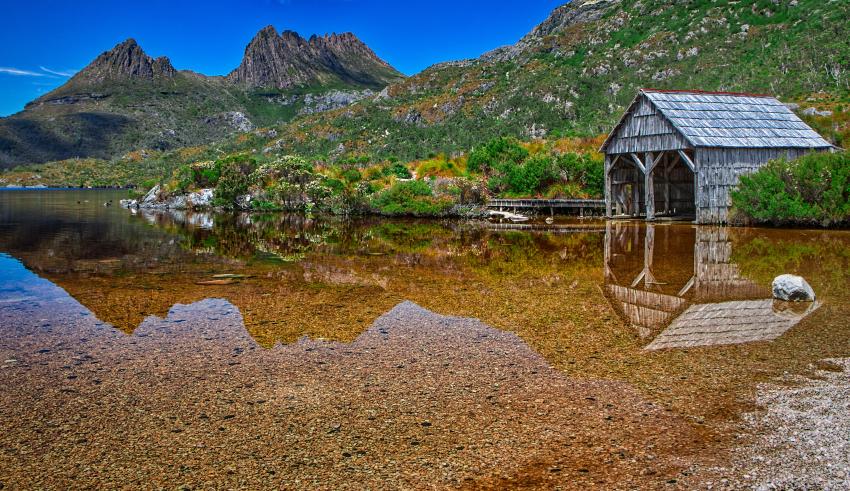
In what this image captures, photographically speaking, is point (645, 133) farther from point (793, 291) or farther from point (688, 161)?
point (793, 291)

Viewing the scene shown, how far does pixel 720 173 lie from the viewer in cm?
2708

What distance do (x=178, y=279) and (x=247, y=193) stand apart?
33.5 metres

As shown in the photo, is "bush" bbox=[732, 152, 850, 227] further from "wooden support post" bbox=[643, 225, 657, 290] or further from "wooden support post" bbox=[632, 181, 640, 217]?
"wooden support post" bbox=[632, 181, 640, 217]

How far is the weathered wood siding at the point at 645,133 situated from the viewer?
28.0m

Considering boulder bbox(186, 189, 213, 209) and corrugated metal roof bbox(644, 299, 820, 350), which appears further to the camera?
boulder bbox(186, 189, 213, 209)

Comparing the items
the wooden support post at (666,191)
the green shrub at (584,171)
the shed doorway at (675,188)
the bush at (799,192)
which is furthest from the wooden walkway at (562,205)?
the bush at (799,192)

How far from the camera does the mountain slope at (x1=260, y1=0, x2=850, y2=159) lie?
57812mm

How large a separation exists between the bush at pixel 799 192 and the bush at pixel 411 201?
1587 cm

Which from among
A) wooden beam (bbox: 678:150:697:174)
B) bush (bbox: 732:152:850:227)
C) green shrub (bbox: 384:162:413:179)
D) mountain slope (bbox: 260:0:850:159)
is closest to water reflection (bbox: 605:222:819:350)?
bush (bbox: 732:152:850:227)

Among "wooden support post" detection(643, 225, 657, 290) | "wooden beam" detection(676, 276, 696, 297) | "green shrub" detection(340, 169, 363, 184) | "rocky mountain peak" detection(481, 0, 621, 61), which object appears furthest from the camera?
"rocky mountain peak" detection(481, 0, 621, 61)

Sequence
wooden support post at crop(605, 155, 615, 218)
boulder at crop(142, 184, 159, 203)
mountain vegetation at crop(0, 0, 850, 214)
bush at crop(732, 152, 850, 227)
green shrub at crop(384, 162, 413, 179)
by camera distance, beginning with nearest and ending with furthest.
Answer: bush at crop(732, 152, 850, 227) → wooden support post at crop(605, 155, 615, 218) → mountain vegetation at crop(0, 0, 850, 214) → green shrub at crop(384, 162, 413, 179) → boulder at crop(142, 184, 159, 203)

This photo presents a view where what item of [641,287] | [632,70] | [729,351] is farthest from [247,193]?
[632,70]

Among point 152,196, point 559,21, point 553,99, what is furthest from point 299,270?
point 559,21

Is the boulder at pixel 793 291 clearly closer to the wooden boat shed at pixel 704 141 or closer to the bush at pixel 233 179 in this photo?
the wooden boat shed at pixel 704 141
